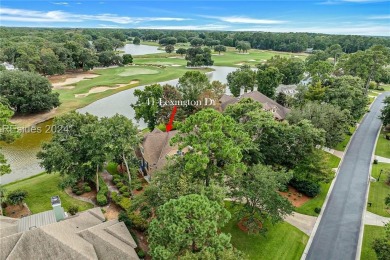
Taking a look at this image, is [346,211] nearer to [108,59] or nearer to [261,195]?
[261,195]

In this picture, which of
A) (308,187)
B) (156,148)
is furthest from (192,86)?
(308,187)

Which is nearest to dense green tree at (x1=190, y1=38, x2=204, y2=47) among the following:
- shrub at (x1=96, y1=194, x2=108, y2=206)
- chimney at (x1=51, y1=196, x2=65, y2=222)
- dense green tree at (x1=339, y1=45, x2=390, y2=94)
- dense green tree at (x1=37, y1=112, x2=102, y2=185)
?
dense green tree at (x1=339, y1=45, x2=390, y2=94)

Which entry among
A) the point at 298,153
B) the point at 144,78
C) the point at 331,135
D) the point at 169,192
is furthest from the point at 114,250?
the point at 144,78

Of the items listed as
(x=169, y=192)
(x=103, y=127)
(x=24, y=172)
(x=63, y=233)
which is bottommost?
(x=24, y=172)

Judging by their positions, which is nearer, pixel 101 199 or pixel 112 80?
pixel 101 199

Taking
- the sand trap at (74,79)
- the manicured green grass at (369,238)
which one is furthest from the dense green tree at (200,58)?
the manicured green grass at (369,238)

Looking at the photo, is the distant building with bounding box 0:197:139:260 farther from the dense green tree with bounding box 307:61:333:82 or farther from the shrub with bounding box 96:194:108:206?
the dense green tree with bounding box 307:61:333:82

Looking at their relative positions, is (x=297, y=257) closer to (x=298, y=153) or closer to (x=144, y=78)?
(x=298, y=153)
